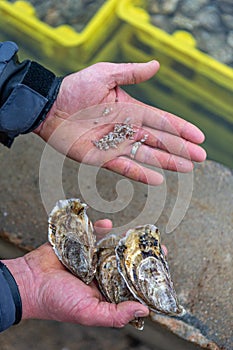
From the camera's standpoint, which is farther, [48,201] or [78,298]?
[48,201]

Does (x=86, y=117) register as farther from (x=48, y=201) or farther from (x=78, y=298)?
(x=78, y=298)

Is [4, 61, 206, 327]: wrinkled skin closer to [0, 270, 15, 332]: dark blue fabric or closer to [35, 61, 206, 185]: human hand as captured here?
[35, 61, 206, 185]: human hand

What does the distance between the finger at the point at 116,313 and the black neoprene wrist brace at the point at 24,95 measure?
2.38 feet

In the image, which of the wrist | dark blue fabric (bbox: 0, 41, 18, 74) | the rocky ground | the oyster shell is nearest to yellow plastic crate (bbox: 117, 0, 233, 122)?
the rocky ground

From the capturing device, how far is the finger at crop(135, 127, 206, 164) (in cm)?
203

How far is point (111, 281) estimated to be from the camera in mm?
1819

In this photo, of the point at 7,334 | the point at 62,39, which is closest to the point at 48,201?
the point at 7,334

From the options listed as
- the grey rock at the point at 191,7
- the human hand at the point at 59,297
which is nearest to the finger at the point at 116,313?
the human hand at the point at 59,297

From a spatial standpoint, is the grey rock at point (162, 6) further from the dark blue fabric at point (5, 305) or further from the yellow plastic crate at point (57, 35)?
the dark blue fabric at point (5, 305)

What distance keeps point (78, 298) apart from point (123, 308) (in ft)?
0.47

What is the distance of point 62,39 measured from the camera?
2697mm

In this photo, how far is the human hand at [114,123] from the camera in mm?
2014

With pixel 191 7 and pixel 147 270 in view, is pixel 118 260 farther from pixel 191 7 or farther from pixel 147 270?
pixel 191 7

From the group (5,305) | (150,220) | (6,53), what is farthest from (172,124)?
(5,305)
